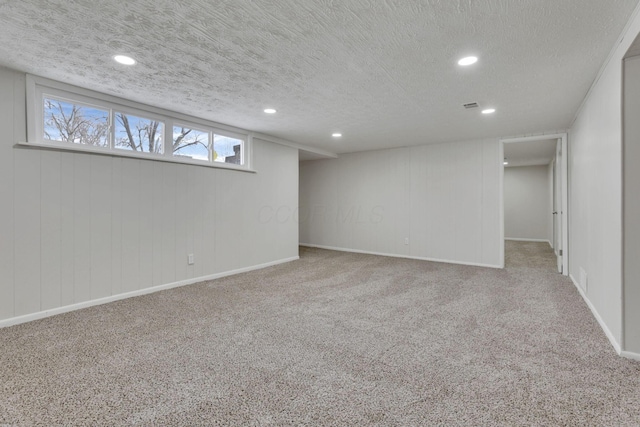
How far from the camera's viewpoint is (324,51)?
235 cm

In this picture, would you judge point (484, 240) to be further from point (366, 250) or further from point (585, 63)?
point (585, 63)

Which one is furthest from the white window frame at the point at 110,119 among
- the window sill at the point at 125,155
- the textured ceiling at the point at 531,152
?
the textured ceiling at the point at 531,152

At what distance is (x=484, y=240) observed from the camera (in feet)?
17.5

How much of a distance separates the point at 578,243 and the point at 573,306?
992mm

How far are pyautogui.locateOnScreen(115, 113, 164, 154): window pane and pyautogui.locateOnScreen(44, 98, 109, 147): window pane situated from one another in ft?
0.43

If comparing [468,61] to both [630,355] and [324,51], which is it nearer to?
[324,51]

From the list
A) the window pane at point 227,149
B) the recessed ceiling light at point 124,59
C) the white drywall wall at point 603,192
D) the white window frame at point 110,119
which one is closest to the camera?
the white drywall wall at point 603,192

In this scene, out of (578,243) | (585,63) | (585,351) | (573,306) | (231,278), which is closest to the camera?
(585,351)

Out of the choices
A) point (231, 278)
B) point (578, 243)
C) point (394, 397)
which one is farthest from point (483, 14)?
point (231, 278)

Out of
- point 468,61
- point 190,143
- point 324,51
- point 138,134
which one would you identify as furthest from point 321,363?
point 190,143

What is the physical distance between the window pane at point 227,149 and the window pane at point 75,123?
143 centimetres

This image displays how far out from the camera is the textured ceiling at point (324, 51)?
1.84m

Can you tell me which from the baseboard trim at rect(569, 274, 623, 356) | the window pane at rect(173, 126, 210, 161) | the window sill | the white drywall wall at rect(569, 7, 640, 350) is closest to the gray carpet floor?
the baseboard trim at rect(569, 274, 623, 356)

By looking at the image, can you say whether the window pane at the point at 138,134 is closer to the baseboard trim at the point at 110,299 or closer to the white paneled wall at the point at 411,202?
the baseboard trim at the point at 110,299
